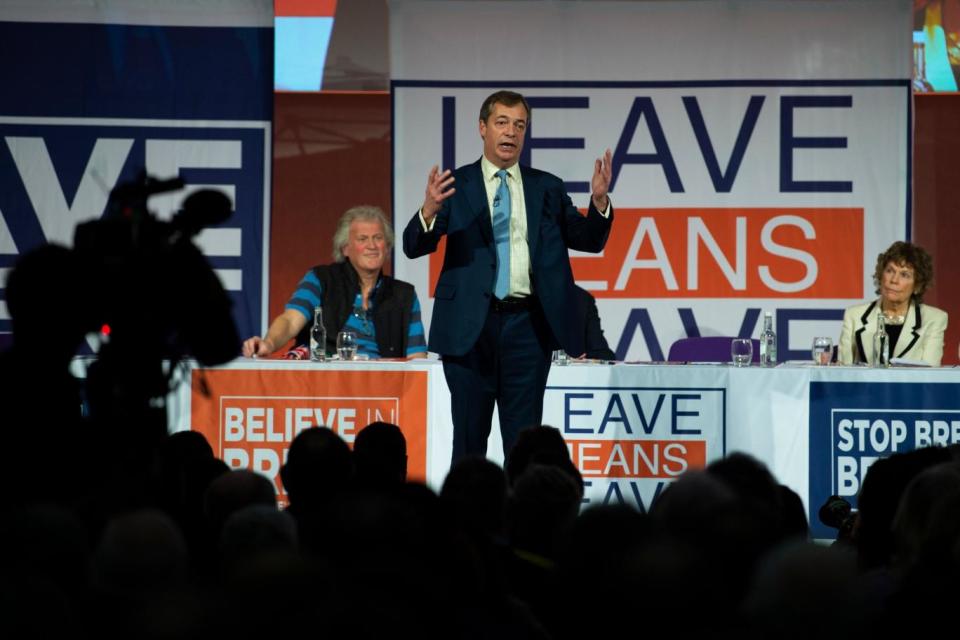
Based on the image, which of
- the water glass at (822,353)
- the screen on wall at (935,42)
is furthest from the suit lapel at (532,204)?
the screen on wall at (935,42)

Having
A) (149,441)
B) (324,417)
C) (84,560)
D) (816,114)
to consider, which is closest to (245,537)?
(84,560)

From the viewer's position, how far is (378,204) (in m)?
7.32

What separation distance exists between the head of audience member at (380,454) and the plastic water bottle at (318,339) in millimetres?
1596

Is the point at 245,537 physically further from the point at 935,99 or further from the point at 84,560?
the point at 935,99

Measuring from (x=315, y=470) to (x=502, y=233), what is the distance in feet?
5.89

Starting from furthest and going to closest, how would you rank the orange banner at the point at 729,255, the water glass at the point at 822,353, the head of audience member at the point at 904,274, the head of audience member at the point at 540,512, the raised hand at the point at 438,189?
the orange banner at the point at 729,255
the head of audience member at the point at 904,274
the water glass at the point at 822,353
the raised hand at the point at 438,189
the head of audience member at the point at 540,512

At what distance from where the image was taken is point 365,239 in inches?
221

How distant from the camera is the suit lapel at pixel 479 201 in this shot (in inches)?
173

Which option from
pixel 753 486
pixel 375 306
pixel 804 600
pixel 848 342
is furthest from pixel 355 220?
pixel 804 600

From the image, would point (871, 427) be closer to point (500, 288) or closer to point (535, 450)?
point (500, 288)

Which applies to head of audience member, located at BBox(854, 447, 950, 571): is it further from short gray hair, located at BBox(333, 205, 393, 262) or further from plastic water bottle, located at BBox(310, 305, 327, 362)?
short gray hair, located at BBox(333, 205, 393, 262)

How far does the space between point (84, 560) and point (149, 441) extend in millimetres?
744

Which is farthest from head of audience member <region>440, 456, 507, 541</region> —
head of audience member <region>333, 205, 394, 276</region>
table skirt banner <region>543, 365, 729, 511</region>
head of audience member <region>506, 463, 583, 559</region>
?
head of audience member <region>333, 205, 394, 276</region>

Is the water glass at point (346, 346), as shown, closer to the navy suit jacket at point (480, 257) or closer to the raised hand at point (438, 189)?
the navy suit jacket at point (480, 257)
